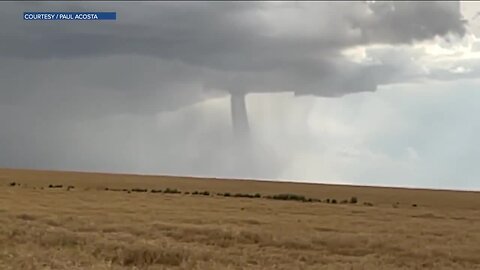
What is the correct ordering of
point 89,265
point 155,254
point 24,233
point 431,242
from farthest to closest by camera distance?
point 431,242
point 24,233
point 155,254
point 89,265

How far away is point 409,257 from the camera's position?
2222 cm

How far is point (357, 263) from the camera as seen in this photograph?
1967cm

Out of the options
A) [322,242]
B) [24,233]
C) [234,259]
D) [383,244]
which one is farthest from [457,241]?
[24,233]

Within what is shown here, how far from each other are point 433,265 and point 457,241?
28.7 ft

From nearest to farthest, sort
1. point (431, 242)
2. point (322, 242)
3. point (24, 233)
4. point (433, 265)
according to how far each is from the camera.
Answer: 1. point (433, 265)
2. point (24, 233)
3. point (322, 242)
4. point (431, 242)

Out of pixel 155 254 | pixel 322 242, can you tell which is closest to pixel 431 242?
pixel 322 242

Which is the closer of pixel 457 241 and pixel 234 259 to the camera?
pixel 234 259

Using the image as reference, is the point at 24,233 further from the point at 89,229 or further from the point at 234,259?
the point at 234,259

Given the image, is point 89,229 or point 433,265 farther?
point 89,229

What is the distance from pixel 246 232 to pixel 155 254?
8.15 metres

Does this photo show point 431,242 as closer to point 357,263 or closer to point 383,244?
point 383,244

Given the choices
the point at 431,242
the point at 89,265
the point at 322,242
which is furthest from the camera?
the point at 431,242

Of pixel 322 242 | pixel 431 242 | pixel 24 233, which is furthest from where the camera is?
pixel 431 242

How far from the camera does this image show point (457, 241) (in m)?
28.5
